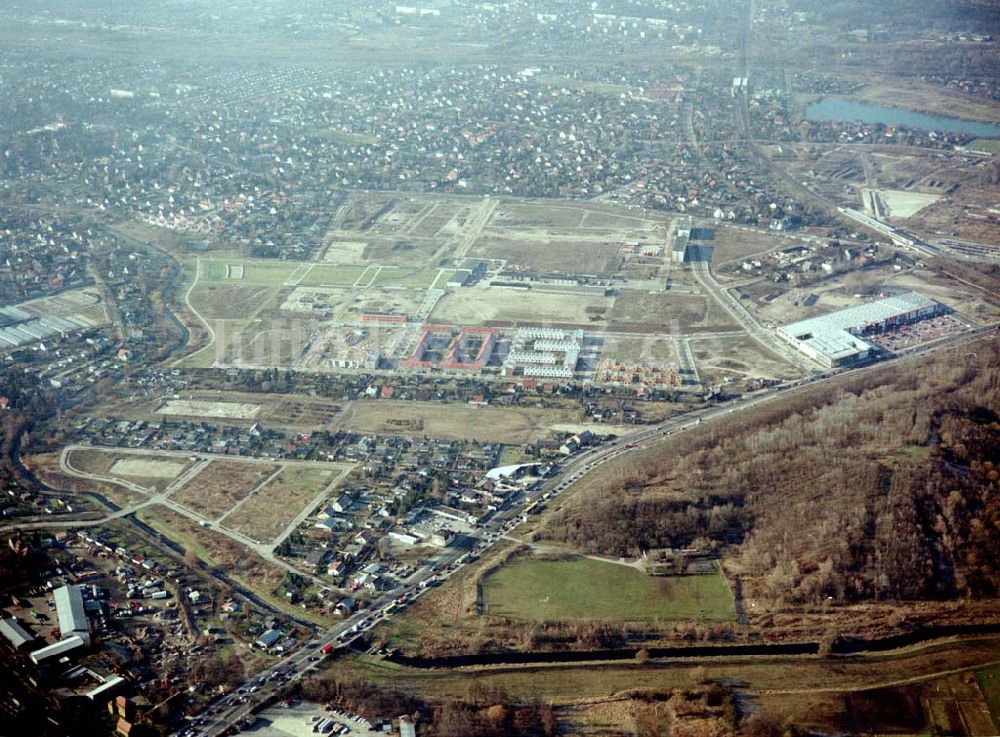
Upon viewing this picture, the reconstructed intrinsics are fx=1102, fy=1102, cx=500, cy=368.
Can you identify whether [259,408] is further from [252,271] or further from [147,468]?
[252,271]

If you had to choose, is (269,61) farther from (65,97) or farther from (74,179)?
(74,179)

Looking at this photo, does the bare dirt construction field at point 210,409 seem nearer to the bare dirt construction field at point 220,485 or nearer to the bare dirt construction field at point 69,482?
the bare dirt construction field at point 220,485

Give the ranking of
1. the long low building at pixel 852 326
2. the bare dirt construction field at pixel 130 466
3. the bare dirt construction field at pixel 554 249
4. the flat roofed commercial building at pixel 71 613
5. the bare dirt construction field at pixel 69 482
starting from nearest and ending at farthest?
the flat roofed commercial building at pixel 71 613 < the bare dirt construction field at pixel 69 482 < the bare dirt construction field at pixel 130 466 < the long low building at pixel 852 326 < the bare dirt construction field at pixel 554 249

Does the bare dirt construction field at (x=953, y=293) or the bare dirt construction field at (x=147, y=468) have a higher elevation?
the bare dirt construction field at (x=953, y=293)

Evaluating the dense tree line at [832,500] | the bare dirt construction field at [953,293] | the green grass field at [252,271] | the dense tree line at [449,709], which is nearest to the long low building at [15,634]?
the dense tree line at [449,709]

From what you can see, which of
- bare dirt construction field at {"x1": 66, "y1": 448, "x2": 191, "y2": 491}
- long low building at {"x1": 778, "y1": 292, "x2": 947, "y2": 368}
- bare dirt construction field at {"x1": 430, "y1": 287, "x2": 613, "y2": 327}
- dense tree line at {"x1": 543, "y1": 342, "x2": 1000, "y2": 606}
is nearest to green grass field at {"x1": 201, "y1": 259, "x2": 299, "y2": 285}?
bare dirt construction field at {"x1": 430, "y1": 287, "x2": 613, "y2": 327}

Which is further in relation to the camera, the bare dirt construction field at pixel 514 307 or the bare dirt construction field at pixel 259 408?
the bare dirt construction field at pixel 514 307

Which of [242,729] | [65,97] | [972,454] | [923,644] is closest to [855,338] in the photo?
[972,454]
